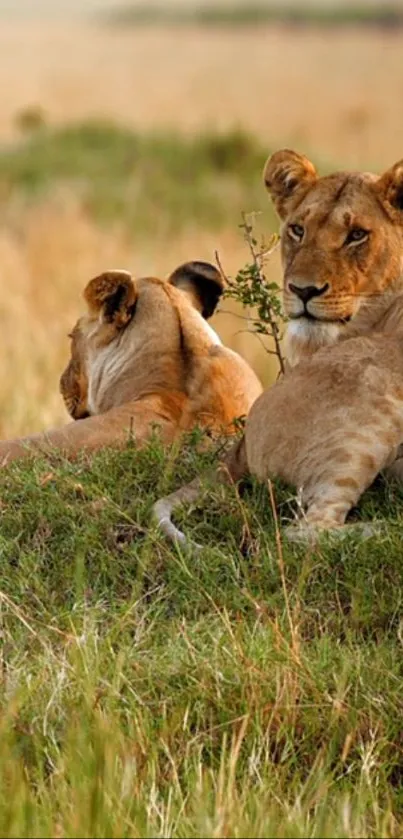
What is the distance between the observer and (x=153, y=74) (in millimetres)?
40031

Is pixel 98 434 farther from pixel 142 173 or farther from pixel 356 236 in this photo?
pixel 142 173

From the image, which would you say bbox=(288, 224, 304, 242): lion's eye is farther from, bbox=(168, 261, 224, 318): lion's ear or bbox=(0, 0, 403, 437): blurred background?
bbox=(168, 261, 224, 318): lion's ear

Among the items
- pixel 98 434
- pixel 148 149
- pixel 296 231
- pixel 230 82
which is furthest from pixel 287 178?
pixel 230 82

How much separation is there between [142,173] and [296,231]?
12.6m

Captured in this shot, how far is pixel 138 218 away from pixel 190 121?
1156 centimetres

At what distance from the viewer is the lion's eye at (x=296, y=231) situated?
17.5 ft

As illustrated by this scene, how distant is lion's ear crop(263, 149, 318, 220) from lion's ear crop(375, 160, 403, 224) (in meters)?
0.26

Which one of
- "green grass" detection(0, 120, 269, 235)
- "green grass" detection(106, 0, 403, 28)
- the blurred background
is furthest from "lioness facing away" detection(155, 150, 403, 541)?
"green grass" detection(106, 0, 403, 28)

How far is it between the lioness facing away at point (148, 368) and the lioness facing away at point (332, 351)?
36 cm

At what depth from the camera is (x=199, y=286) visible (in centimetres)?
606

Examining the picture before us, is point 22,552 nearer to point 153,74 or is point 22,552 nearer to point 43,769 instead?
point 43,769

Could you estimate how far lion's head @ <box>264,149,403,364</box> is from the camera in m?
5.20

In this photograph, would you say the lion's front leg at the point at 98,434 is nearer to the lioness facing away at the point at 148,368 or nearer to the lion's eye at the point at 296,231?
the lioness facing away at the point at 148,368

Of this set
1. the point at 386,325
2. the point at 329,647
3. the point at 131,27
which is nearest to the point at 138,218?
the point at 386,325
